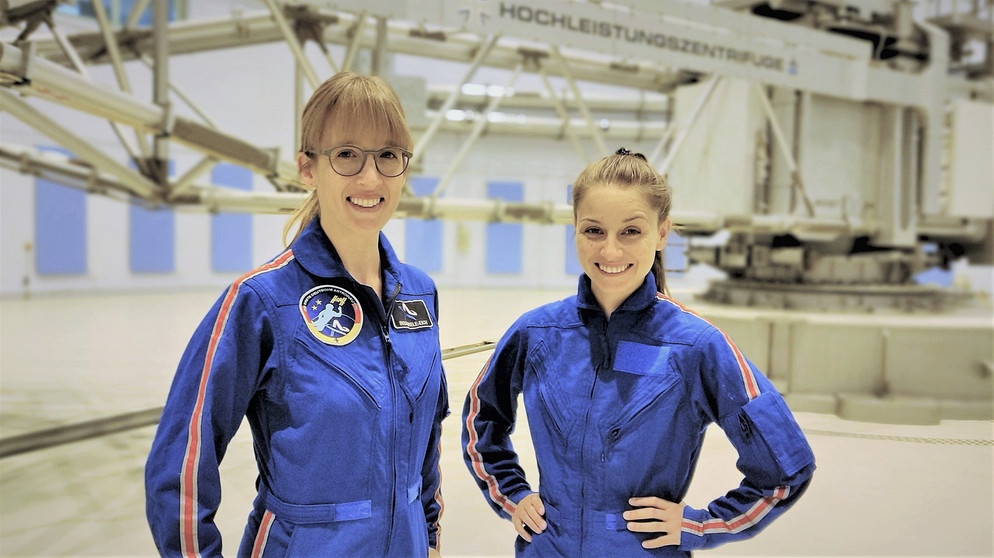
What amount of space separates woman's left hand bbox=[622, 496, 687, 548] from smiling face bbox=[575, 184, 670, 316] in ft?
1.65

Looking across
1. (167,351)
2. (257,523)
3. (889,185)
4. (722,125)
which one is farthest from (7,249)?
(889,185)

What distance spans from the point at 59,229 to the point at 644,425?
33.6ft

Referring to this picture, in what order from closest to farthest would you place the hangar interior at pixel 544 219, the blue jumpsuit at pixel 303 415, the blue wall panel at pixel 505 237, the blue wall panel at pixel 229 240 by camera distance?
1. the blue jumpsuit at pixel 303 415
2. the hangar interior at pixel 544 219
3. the blue wall panel at pixel 505 237
4. the blue wall panel at pixel 229 240

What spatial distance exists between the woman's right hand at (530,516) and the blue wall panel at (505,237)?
21.6 ft

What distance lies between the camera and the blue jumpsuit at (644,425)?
164 centimetres

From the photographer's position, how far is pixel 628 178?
67.3 inches

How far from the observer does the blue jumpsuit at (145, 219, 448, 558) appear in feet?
4.64

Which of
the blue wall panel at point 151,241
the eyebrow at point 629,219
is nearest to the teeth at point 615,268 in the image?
the eyebrow at point 629,219

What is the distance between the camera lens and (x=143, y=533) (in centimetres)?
318

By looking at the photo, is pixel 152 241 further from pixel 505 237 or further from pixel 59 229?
pixel 505 237

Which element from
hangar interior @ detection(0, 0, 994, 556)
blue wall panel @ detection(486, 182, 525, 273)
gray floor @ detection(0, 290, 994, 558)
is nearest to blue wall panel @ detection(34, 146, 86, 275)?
hangar interior @ detection(0, 0, 994, 556)

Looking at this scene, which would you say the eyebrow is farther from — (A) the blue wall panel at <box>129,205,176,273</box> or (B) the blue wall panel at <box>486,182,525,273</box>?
(A) the blue wall panel at <box>129,205,176,273</box>

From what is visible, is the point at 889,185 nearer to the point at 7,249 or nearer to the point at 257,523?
the point at 257,523

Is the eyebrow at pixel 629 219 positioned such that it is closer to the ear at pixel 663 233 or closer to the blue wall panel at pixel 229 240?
the ear at pixel 663 233
